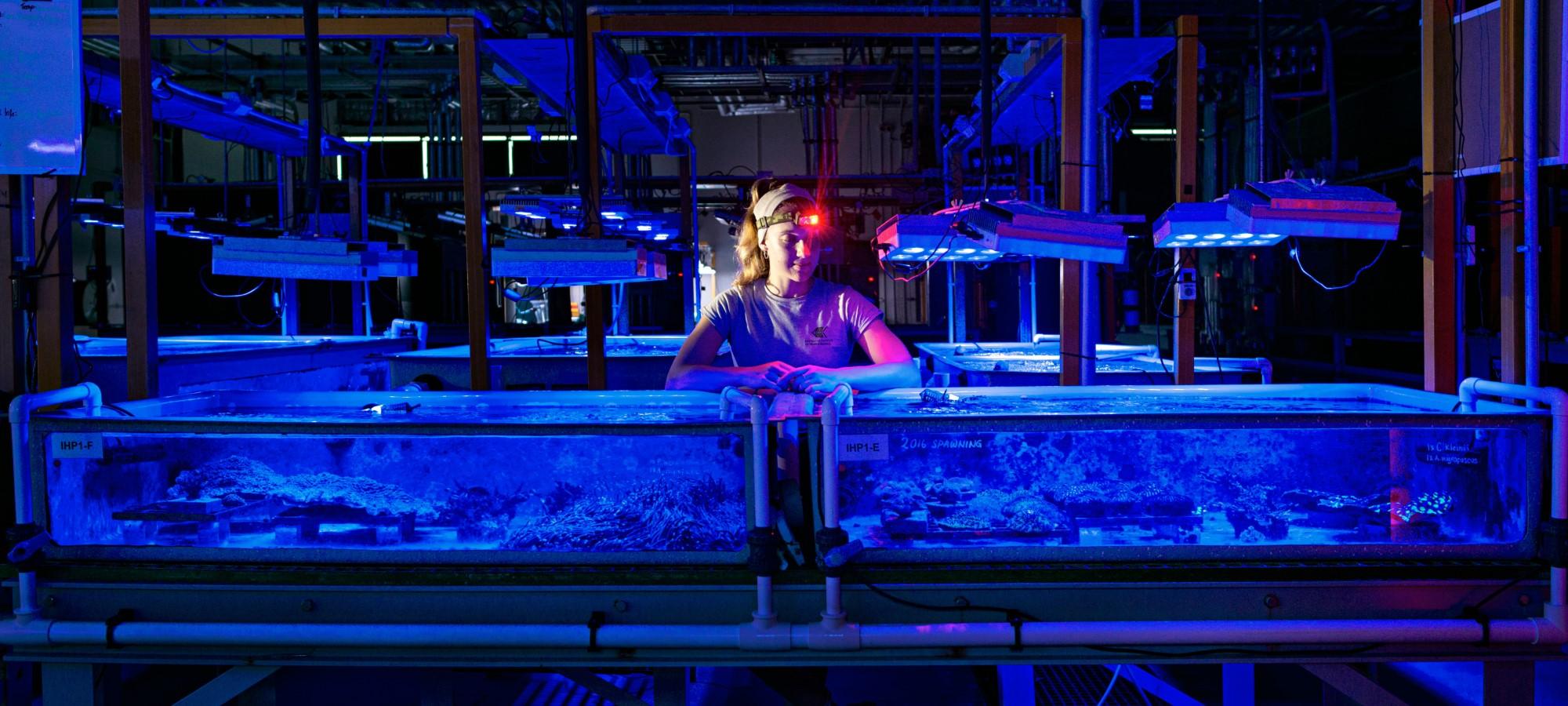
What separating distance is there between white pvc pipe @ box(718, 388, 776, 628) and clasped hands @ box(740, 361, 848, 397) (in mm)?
542

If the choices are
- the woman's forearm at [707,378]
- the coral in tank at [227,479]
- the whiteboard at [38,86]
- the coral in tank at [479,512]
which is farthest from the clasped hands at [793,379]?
the whiteboard at [38,86]

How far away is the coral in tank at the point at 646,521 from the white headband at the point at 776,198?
1.26 m

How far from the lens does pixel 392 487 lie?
89.4 inches

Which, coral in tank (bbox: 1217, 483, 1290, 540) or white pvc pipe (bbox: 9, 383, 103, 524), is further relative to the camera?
coral in tank (bbox: 1217, 483, 1290, 540)

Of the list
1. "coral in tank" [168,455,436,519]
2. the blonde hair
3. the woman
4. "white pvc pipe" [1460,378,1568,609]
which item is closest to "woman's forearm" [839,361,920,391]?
the woman

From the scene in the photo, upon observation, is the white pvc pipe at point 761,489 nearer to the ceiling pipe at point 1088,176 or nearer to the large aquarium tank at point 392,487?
the large aquarium tank at point 392,487

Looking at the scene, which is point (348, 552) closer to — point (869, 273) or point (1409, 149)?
point (869, 273)

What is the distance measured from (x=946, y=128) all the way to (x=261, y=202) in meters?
7.28

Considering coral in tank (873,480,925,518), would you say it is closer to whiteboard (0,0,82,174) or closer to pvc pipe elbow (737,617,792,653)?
pvc pipe elbow (737,617,792,653)

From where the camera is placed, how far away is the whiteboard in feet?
8.23

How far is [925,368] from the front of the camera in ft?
21.0

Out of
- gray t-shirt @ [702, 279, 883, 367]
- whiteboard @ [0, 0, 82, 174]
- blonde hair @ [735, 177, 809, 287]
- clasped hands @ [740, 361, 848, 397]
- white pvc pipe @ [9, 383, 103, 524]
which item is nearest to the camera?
white pvc pipe @ [9, 383, 103, 524]

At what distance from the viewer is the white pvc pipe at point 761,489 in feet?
6.72

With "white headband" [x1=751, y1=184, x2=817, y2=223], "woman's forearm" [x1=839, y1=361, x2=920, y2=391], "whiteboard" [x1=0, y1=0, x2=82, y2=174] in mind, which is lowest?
"woman's forearm" [x1=839, y1=361, x2=920, y2=391]
